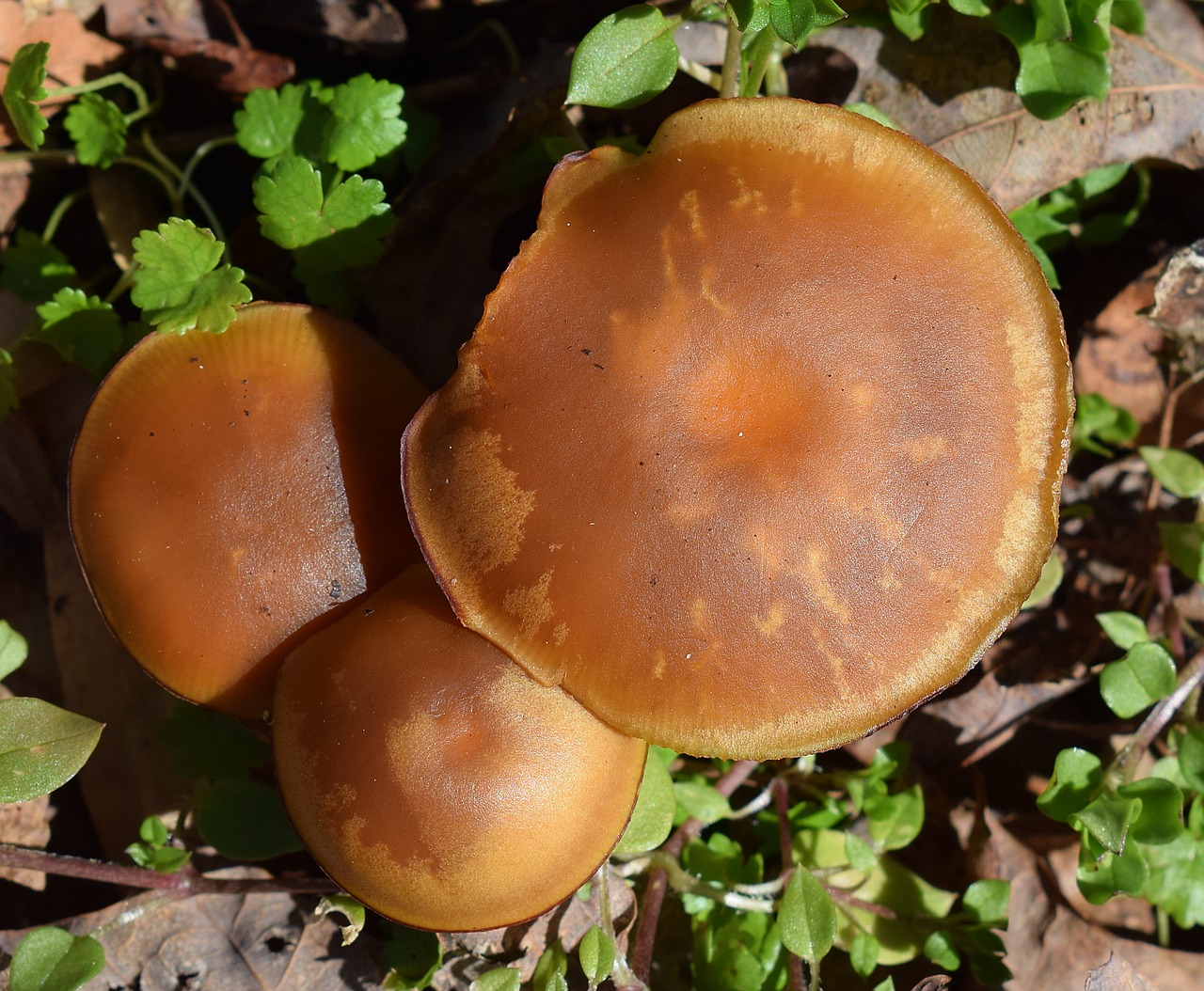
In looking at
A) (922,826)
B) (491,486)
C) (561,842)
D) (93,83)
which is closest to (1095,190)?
(922,826)

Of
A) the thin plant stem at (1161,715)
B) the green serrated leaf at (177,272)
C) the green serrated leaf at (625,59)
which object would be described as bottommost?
the thin plant stem at (1161,715)

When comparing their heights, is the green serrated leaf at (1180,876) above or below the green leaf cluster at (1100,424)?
below

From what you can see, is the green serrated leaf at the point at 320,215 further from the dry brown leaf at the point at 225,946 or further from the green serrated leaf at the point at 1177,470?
the green serrated leaf at the point at 1177,470

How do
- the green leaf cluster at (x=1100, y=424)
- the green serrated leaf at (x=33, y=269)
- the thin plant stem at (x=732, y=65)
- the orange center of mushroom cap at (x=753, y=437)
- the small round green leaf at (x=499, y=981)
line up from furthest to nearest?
the green leaf cluster at (x=1100, y=424) → the green serrated leaf at (x=33, y=269) → the thin plant stem at (x=732, y=65) → the small round green leaf at (x=499, y=981) → the orange center of mushroom cap at (x=753, y=437)

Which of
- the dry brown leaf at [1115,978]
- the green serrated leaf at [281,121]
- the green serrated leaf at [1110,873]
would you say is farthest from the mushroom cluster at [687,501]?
the dry brown leaf at [1115,978]

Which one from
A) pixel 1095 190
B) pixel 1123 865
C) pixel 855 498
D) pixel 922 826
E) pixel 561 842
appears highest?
pixel 855 498

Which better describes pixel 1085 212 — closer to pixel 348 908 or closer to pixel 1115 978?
pixel 1115 978

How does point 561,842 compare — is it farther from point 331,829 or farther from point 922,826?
point 922,826
